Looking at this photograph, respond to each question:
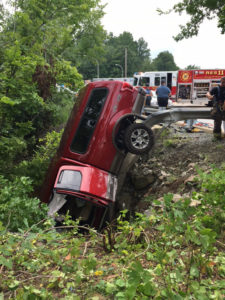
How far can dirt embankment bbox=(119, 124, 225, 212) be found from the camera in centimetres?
571

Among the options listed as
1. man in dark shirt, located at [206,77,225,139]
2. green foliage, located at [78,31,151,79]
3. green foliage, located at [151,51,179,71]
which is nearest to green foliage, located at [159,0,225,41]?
man in dark shirt, located at [206,77,225,139]

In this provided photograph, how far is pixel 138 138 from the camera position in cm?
561

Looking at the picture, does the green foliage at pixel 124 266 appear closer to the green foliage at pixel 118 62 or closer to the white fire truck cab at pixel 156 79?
the white fire truck cab at pixel 156 79

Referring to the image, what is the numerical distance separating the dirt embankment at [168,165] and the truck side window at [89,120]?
1.86 metres

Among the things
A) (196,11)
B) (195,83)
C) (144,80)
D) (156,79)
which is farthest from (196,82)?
(196,11)

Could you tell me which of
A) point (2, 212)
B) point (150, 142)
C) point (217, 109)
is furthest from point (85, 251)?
point (217, 109)

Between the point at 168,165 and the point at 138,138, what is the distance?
1.55 m

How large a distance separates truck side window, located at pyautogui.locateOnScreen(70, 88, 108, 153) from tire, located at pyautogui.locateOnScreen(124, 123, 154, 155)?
2.38 feet

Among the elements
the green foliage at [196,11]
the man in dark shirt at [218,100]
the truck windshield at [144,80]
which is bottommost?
the man in dark shirt at [218,100]

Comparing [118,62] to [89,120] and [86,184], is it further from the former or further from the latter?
[86,184]

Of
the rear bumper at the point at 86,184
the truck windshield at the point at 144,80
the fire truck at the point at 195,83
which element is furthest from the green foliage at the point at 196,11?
the truck windshield at the point at 144,80

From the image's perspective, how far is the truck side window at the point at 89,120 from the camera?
5.30 meters

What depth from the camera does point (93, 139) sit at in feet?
17.3

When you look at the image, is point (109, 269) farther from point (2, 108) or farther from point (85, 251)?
point (2, 108)
